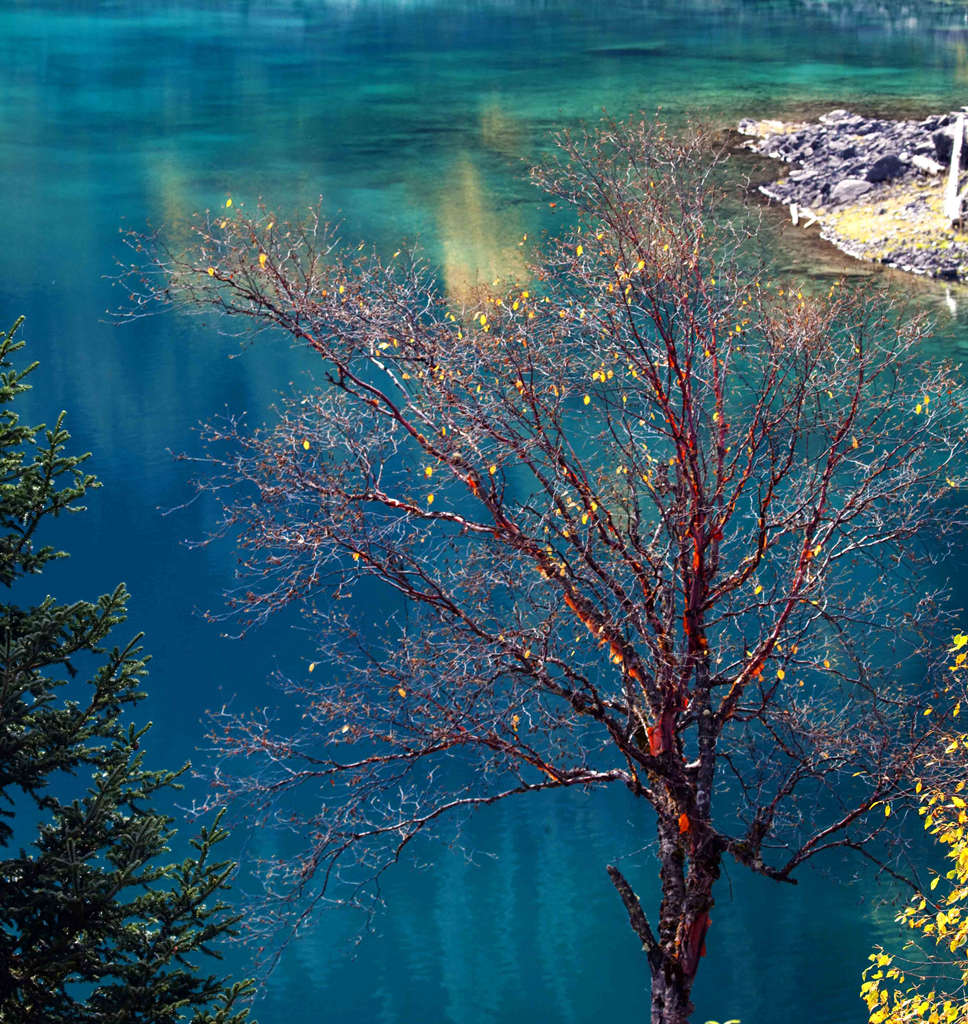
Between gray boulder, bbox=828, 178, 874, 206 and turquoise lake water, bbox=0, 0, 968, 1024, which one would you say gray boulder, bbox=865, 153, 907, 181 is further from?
turquoise lake water, bbox=0, 0, 968, 1024

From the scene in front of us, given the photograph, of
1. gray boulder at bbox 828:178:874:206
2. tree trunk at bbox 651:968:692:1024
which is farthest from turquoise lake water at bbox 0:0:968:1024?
gray boulder at bbox 828:178:874:206

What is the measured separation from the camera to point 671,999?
5.60m

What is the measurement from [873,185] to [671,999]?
14106 mm

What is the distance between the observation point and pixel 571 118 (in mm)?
19078

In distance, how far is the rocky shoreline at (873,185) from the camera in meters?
16.0

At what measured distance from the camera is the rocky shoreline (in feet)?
52.5

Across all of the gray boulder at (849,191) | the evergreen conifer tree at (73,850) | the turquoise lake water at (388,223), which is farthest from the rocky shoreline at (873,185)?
the evergreen conifer tree at (73,850)

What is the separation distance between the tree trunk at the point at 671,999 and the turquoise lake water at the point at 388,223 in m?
0.49

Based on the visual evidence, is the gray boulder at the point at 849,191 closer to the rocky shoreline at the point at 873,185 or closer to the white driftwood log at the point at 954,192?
the rocky shoreline at the point at 873,185

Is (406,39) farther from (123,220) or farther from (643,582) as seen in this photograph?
(643,582)

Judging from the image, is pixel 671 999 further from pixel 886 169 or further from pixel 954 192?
pixel 886 169

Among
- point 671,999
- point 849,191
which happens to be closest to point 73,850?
point 671,999

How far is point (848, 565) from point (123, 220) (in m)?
10.8

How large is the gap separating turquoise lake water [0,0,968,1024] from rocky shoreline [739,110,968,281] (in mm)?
508
